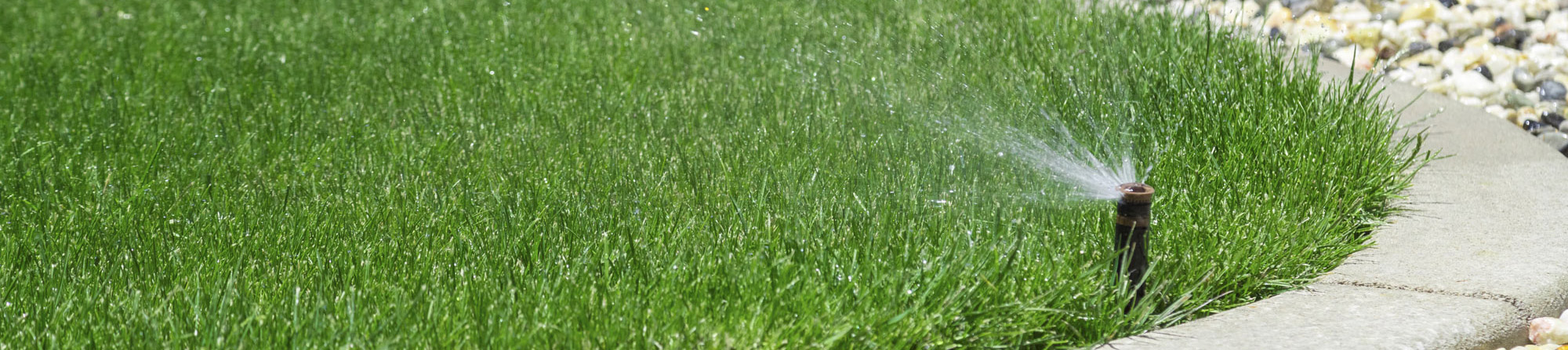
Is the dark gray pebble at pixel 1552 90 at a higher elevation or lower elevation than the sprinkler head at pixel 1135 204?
lower

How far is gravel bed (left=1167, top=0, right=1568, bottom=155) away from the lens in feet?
14.5

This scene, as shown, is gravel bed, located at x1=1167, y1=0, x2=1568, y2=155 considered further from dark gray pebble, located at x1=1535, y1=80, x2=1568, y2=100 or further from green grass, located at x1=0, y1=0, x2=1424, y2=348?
green grass, located at x1=0, y1=0, x2=1424, y2=348

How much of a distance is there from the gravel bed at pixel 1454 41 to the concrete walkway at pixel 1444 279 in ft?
2.99

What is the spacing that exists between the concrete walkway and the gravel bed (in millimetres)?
911

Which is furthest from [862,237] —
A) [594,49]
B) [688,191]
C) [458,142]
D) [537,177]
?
[594,49]

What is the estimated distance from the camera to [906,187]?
9.98ft

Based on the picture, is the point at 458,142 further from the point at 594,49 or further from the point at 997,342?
the point at 997,342

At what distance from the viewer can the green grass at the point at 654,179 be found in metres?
2.37

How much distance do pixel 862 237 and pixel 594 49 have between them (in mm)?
2392

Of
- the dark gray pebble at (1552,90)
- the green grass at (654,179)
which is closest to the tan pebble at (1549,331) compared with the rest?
the green grass at (654,179)

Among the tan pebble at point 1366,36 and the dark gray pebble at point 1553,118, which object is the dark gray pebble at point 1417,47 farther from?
the dark gray pebble at point 1553,118

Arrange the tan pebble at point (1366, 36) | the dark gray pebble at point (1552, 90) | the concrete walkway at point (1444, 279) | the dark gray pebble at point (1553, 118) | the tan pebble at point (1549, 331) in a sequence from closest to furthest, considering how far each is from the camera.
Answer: the concrete walkway at point (1444, 279), the tan pebble at point (1549, 331), the dark gray pebble at point (1553, 118), the dark gray pebble at point (1552, 90), the tan pebble at point (1366, 36)

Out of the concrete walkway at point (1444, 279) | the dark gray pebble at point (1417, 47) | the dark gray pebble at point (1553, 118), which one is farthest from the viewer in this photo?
the dark gray pebble at point (1417, 47)

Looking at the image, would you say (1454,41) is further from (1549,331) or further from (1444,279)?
(1549,331)
